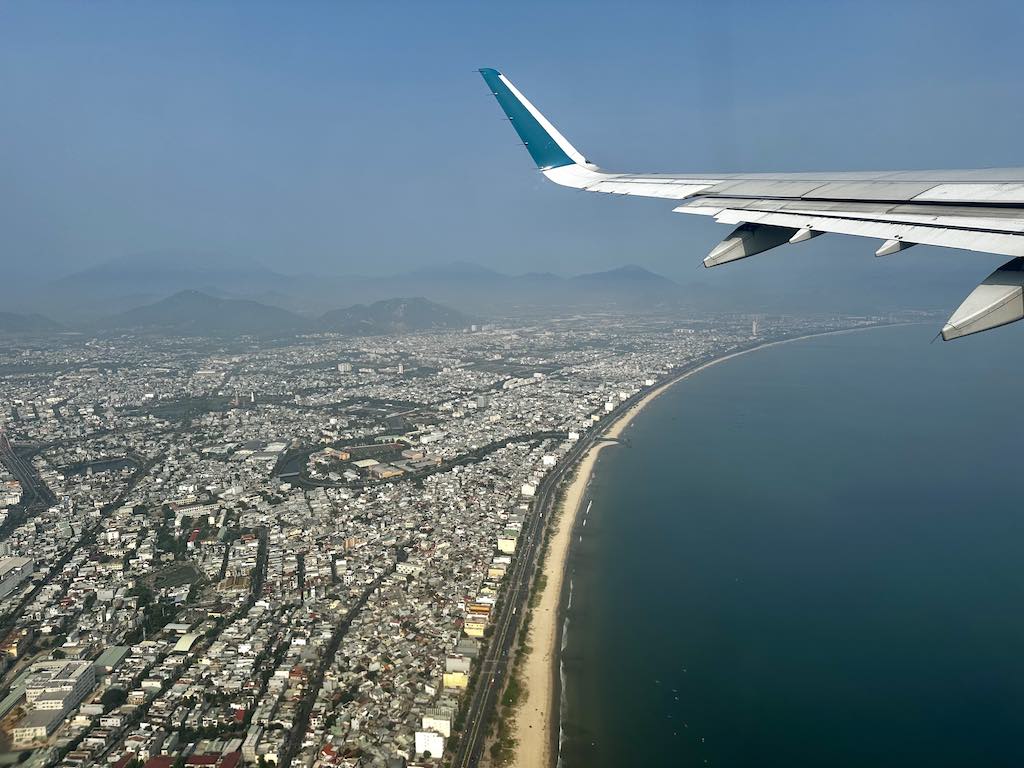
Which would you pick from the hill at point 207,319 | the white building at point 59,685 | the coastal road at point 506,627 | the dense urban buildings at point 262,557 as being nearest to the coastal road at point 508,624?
the coastal road at point 506,627

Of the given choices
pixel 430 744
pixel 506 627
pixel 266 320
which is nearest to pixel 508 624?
pixel 506 627

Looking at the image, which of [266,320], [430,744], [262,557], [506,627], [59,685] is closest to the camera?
[430,744]

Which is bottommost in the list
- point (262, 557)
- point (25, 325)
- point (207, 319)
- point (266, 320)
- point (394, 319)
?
point (262, 557)

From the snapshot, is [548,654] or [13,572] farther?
[13,572]

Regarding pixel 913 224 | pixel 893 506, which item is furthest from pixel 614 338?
pixel 913 224

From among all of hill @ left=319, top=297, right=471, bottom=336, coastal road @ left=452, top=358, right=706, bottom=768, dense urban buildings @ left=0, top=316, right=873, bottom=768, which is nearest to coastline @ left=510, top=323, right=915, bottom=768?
coastal road @ left=452, top=358, right=706, bottom=768

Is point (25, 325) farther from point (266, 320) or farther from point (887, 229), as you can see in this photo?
point (887, 229)

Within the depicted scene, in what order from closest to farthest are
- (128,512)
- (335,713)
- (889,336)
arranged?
(335,713), (128,512), (889,336)

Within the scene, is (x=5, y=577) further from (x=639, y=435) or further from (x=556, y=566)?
(x=639, y=435)
